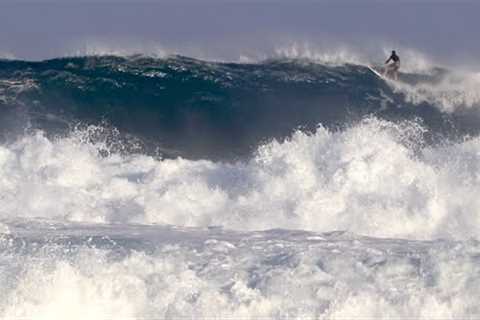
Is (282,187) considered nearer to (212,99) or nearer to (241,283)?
(212,99)

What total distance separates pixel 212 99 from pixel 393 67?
534cm

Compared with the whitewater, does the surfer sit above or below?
above

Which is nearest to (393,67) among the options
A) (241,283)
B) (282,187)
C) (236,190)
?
(282,187)

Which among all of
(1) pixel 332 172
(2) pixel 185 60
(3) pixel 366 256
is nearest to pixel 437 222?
(1) pixel 332 172

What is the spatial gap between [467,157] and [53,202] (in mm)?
8094

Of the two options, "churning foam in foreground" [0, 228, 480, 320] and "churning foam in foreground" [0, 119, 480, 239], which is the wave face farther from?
"churning foam in foreground" [0, 228, 480, 320]

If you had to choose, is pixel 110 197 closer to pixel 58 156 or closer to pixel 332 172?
pixel 58 156

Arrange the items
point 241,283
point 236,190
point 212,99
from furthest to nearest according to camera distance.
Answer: point 212,99, point 236,190, point 241,283

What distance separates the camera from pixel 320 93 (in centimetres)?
2356

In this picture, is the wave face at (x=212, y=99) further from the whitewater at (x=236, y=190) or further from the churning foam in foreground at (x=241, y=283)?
the churning foam in foreground at (x=241, y=283)

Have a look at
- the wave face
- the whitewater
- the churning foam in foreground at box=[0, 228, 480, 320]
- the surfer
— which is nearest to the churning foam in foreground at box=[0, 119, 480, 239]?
the whitewater

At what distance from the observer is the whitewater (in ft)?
36.5

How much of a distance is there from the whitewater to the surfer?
0.39m

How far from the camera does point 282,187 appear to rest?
17547mm
